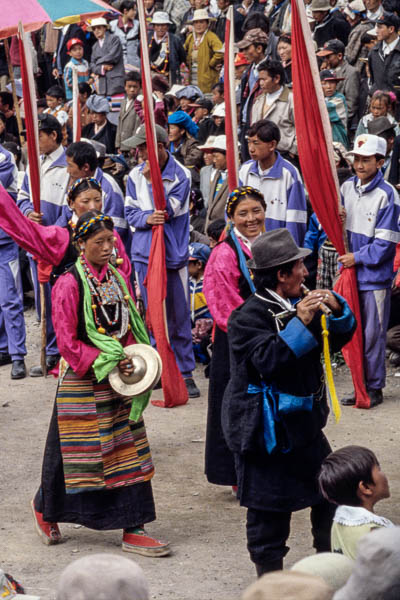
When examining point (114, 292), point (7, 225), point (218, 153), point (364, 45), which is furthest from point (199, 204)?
point (114, 292)

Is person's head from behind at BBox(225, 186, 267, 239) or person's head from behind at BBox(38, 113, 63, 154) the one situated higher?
person's head from behind at BBox(38, 113, 63, 154)

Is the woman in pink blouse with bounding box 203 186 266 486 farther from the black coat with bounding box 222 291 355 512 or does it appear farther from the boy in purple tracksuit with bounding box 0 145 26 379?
the boy in purple tracksuit with bounding box 0 145 26 379

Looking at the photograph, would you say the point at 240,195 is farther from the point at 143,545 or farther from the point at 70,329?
the point at 143,545

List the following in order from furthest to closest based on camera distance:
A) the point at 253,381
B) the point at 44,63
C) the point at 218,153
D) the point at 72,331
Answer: the point at 44,63 < the point at 218,153 < the point at 72,331 < the point at 253,381

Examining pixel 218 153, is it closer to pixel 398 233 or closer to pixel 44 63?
pixel 398 233

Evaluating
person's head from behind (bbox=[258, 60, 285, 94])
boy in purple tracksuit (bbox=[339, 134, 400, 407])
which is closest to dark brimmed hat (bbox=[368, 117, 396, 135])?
person's head from behind (bbox=[258, 60, 285, 94])

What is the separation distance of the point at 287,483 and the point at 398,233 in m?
3.53

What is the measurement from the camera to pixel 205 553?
538cm

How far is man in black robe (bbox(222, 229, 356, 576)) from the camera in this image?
14.2 feet

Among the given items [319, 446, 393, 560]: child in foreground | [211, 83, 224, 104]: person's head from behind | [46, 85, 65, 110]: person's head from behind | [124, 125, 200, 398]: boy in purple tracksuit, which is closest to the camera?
[319, 446, 393, 560]: child in foreground

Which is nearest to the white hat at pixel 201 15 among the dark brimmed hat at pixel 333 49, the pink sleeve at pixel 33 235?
the dark brimmed hat at pixel 333 49

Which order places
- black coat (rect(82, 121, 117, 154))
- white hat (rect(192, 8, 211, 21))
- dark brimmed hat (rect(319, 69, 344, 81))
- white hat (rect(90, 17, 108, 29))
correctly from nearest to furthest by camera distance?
dark brimmed hat (rect(319, 69, 344, 81)) → black coat (rect(82, 121, 117, 154)) → white hat (rect(192, 8, 211, 21)) → white hat (rect(90, 17, 108, 29))

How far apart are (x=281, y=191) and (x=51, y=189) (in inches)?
85.5

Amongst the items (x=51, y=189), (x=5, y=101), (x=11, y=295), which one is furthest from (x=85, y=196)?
(x=5, y=101)
